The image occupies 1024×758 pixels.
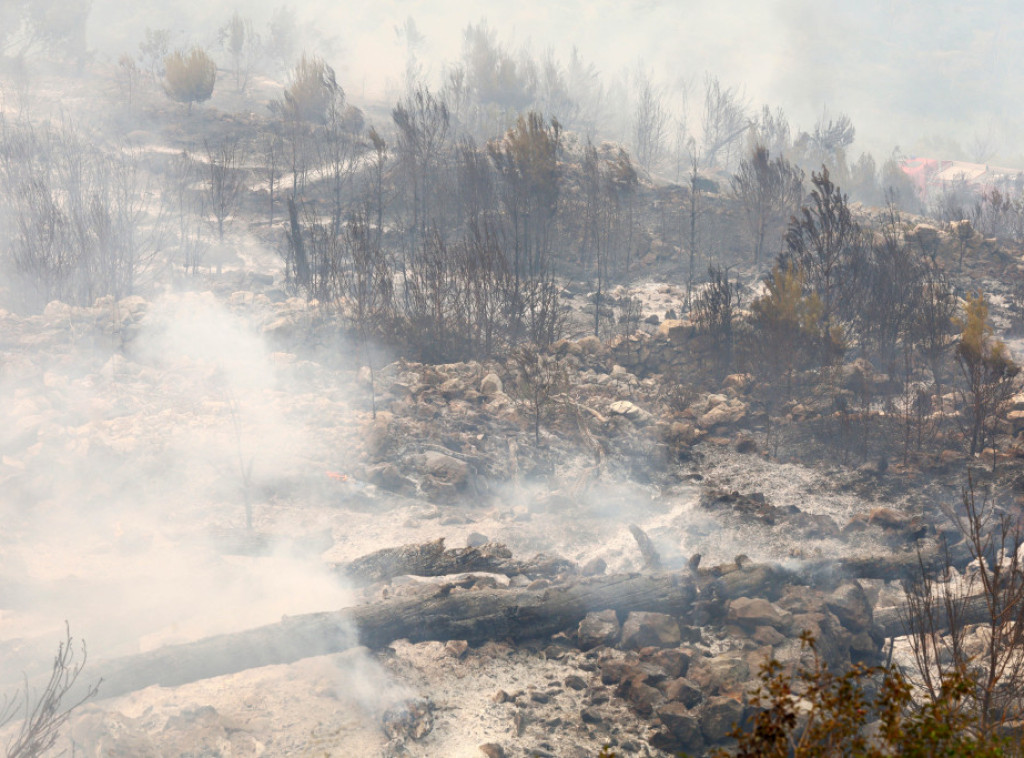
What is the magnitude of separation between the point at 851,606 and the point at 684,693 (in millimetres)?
2074

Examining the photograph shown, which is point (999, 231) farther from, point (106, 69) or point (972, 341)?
point (106, 69)

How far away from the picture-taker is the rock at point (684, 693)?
5.18 m

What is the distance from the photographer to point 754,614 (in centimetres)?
611

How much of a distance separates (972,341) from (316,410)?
33.1 feet

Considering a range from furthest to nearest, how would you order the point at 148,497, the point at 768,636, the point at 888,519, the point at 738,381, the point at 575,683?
the point at 738,381
the point at 148,497
the point at 888,519
the point at 768,636
the point at 575,683

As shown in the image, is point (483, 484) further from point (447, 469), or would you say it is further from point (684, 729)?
point (684, 729)

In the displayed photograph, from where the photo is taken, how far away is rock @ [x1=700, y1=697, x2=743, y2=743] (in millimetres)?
4887

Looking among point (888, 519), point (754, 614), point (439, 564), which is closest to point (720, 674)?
point (754, 614)

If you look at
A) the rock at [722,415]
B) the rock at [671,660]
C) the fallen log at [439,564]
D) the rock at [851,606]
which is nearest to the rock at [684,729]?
the rock at [671,660]

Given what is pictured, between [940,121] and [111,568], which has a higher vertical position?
[940,121]

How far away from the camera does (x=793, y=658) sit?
5.55 meters

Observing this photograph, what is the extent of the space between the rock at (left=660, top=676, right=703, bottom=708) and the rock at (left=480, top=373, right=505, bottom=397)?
314 inches

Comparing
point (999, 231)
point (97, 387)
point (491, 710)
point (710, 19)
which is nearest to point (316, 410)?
point (97, 387)

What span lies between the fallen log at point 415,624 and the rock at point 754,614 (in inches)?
16.9
